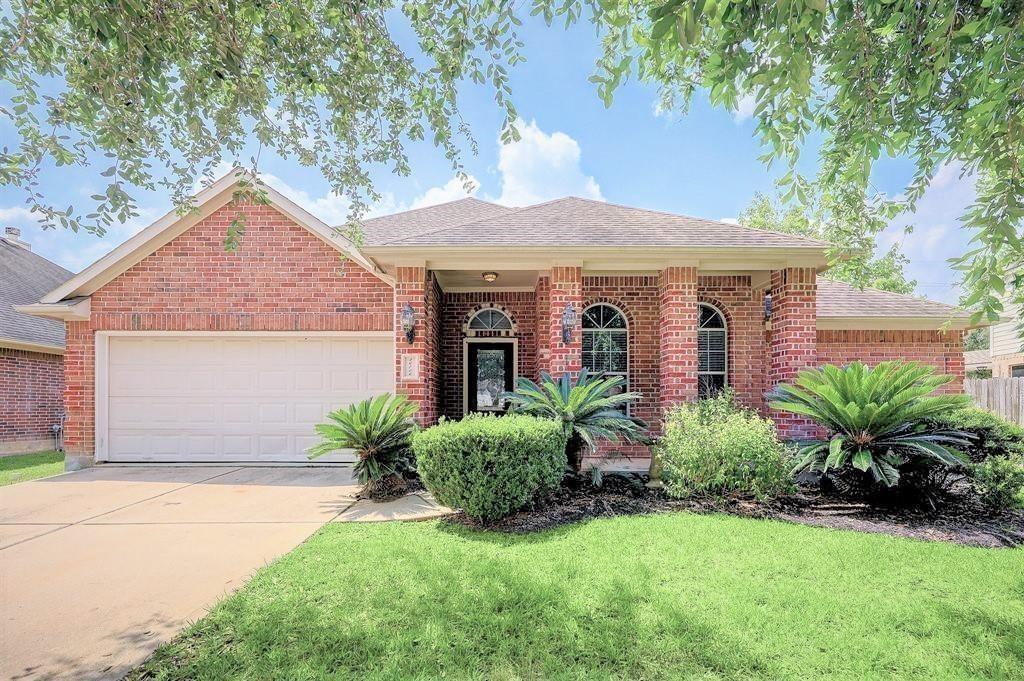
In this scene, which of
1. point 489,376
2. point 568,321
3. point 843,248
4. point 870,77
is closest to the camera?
point 870,77

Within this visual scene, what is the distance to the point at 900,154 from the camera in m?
3.97

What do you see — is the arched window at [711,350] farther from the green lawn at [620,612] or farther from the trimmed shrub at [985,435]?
the green lawn at [620,612]

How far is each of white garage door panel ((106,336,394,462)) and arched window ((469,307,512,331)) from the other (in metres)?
2.03

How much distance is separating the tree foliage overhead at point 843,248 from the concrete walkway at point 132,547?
5.71 metres

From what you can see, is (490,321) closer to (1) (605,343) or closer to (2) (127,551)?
(1) (605,343)

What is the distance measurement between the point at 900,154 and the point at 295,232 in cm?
804

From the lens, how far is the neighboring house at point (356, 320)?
7.02 metres

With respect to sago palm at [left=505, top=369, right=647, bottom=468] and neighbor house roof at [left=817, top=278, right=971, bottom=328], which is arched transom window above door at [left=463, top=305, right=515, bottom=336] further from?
neighbor house roof at [left=817, top=278, right=971, bottom=328]

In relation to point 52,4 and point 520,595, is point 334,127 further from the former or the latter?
point 520,595

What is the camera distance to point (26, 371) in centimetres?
1077

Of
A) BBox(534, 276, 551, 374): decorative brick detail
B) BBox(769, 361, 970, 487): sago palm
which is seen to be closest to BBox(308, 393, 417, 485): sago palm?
BBox(534, 276, 551, 374): decorative brick detail

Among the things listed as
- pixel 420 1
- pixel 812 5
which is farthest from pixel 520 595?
pixel 420 1

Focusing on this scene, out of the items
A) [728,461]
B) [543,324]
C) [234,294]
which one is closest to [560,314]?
[543,324]

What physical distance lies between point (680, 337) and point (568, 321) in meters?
1.71
